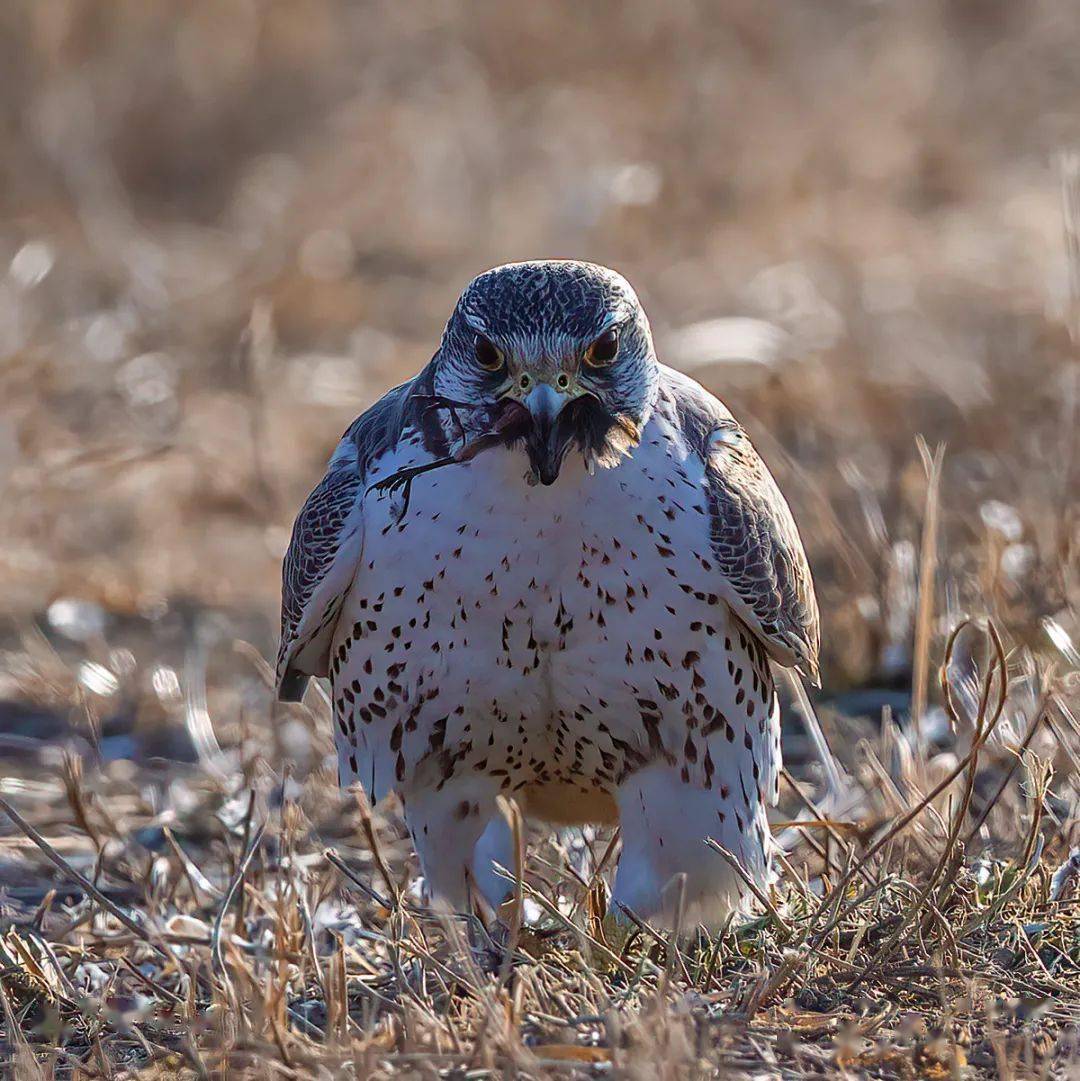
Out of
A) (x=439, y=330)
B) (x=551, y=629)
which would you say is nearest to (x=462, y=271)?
(x=439, y=330)

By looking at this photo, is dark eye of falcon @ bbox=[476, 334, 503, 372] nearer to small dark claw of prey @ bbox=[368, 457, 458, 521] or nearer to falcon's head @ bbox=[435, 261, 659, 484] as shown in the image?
falcon's head @ bbox=[435, 261, 659, 484]

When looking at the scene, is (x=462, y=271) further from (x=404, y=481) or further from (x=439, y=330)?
(x=404, y=481)

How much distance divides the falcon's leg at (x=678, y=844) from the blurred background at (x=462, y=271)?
936mm

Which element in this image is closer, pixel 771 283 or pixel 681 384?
pixel 681 384

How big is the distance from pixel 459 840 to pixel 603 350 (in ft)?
3.69

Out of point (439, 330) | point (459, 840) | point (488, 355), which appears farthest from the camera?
point (439, 330)

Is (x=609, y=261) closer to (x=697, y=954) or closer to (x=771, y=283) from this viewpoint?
(x=771, y=283)

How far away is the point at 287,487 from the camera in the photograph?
7.21 m

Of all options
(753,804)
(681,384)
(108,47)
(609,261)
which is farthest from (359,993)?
(108,47)

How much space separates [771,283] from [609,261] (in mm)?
1103

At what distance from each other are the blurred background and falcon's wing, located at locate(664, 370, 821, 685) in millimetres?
708

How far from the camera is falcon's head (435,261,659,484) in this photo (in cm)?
307

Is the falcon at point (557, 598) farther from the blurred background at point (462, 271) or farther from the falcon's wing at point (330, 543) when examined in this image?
the blurred background at point (462, 271)

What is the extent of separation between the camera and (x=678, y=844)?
3.62 m
